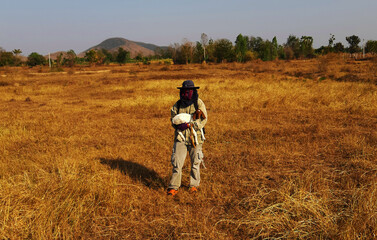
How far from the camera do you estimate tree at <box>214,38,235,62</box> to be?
191ft

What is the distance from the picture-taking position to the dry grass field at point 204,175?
10.3 ft

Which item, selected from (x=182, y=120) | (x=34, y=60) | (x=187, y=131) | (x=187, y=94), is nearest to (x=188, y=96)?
(x=187, y=94)

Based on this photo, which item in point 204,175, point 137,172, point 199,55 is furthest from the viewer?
point 199,55

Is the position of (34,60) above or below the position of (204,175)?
above

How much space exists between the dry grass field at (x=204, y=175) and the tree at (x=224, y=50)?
163ft

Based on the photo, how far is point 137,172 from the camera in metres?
5.04

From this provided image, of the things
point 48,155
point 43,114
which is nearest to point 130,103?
point 43,114

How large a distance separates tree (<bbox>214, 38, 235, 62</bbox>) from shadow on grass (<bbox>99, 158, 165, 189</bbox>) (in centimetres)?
5612

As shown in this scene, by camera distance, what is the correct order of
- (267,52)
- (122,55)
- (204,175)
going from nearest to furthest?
(204,175)
(267,52)
(122,55)

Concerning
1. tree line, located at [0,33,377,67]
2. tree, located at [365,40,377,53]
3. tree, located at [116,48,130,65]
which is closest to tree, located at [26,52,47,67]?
tree line, located at [0,33,377,67]

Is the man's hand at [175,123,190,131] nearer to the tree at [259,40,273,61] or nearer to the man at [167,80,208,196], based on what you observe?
the man at [167,80,208,196]

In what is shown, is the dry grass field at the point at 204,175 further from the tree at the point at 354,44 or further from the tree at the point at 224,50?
the tree at the point at 354,44

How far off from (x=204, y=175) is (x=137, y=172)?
52.2 inches

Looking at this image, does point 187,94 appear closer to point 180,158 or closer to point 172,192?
point 180,158
